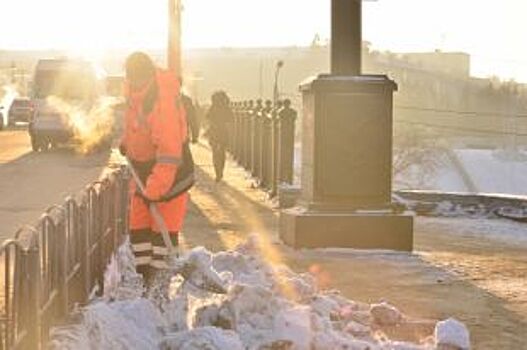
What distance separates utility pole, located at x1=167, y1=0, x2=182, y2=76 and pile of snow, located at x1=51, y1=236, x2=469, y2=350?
1708 cm

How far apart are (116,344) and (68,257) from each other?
95 centimetres

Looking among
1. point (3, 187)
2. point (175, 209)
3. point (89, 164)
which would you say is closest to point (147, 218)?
point (175, 209)

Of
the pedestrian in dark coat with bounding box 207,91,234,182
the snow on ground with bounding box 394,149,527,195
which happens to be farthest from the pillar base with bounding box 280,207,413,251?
the snow on ground with bounding box 394,149,527,195

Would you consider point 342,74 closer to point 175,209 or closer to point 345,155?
point 345,155

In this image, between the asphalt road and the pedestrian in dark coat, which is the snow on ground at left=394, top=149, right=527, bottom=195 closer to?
the asphalt road

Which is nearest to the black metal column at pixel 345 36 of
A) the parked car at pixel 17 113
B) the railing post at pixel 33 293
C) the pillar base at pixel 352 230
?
the pillar base at pixel 352 230

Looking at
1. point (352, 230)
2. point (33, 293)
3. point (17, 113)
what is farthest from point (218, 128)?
point (17, 113)

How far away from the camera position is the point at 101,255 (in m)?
7.27

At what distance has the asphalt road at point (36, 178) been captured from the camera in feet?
44.1

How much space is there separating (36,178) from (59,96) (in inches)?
392

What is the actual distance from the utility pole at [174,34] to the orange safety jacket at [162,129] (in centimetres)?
1700

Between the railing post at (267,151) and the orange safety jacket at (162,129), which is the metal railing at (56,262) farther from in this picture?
the railing post at (267,151)

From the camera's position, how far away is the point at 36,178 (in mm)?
19578

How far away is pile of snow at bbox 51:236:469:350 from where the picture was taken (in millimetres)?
5094
